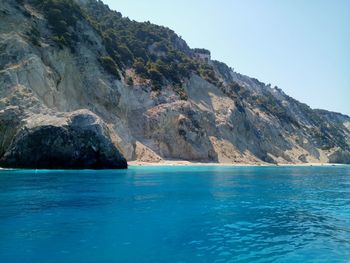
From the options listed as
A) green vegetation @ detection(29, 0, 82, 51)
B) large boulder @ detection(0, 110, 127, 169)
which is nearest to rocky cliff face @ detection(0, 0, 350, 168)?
large boulder @ detection(0, 110, 127, 169)

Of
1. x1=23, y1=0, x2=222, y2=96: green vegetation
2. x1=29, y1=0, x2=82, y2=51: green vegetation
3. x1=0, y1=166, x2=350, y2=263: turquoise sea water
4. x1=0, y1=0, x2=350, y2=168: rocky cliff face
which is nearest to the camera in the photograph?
x1=0, y1=166, x2=350, y2=263: turquoise sea water

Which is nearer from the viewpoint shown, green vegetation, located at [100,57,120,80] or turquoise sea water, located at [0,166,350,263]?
turquoise sea water, located at [0,166,350,263]

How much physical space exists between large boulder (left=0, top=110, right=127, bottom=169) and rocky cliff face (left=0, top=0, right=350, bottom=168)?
12 cm

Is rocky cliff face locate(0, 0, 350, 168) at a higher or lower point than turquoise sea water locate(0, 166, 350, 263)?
higher

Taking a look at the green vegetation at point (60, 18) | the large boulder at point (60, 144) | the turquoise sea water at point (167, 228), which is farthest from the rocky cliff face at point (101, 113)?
the turquoise sea water at point (167, 228)

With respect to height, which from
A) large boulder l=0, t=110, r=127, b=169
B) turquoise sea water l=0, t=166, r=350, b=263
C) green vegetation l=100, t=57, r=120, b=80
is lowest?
turquoise sea water l=0, t=166, r=350, b=263

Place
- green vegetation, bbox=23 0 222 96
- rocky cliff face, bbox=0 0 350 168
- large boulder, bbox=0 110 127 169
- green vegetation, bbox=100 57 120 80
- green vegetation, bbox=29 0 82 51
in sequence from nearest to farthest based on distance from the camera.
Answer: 1. large boulder, bbox=0 110 127 169
2. rocky cliff face, bbox=0 0 350 168
3. green vegetation, bbox=29 0 82 51
4. green vegetation, bbox=23 0 222 96
5. green vegetation, bbox=100 57 120 80

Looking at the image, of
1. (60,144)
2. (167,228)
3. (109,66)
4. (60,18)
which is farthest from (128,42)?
(167,228)

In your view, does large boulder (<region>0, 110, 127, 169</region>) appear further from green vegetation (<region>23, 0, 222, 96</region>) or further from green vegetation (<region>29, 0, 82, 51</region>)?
green vegetation (<region>29, 0, 82, 51</region>)

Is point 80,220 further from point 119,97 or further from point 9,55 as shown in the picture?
point 119,97

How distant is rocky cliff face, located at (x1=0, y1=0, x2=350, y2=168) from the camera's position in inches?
1832

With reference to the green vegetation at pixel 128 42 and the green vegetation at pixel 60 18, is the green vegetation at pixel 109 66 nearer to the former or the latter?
the green vegetation at pixel 128 42

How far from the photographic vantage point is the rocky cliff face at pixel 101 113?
46.5m

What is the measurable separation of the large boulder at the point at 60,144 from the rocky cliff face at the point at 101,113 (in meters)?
0.12
